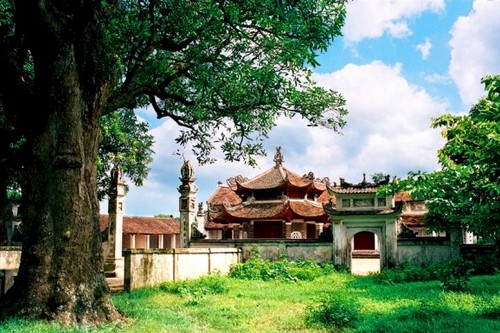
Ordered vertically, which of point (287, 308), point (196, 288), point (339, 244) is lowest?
point (287, 308)

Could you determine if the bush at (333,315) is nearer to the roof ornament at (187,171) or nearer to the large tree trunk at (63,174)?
the large tree trunk at (63,174)

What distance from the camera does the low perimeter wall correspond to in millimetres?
13330

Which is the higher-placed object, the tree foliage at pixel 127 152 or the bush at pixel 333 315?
the tree foliage at pixel 127 152

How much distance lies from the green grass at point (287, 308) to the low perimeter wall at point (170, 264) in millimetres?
605

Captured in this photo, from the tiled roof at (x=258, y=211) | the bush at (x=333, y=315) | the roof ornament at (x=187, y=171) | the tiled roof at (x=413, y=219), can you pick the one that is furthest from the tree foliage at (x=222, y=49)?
the tiled roof at (x=413, y=219)

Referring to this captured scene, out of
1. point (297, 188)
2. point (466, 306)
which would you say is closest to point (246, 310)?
point (466, 306)

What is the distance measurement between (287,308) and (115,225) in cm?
1183

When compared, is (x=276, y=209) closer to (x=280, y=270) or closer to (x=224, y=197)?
(x=224, y=197)

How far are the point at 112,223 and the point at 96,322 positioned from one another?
13629 mm

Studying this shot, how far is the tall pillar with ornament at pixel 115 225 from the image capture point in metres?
20.5

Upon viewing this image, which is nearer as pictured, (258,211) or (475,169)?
(475,169)

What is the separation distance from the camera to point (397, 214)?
1977 cm

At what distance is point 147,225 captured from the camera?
40844 millimetres

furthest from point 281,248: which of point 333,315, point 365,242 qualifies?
point 365,242
